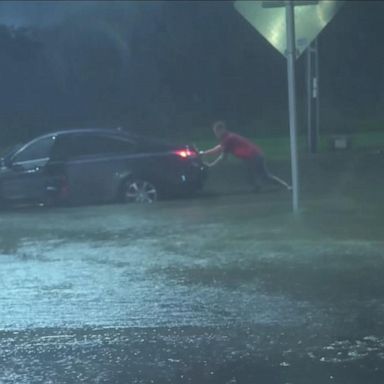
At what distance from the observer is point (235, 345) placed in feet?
23.5

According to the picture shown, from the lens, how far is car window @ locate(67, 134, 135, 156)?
17.7m

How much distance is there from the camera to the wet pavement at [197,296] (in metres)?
6.73

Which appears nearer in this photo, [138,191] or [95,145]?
[138,191]

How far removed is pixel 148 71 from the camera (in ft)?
74.7

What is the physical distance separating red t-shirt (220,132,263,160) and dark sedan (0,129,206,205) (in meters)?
0.57

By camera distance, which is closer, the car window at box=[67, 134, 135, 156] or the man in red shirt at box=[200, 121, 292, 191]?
the car window at box=[67, 134, 135, 156]

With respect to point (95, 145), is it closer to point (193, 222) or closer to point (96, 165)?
point (96, 165)

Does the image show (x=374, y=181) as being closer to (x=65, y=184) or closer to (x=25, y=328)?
(x=65, y=184)

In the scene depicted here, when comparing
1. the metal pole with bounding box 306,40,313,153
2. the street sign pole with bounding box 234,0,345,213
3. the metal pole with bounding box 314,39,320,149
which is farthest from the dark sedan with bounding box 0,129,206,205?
the street sign pole with bounding box 234,0,345,213

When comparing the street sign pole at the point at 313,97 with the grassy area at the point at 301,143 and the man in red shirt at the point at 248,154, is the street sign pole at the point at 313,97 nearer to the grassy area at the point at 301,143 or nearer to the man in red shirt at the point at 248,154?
the grassy area at the point at 301,143

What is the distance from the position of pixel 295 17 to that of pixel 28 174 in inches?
252

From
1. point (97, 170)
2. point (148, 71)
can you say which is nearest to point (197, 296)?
point (97, 170)

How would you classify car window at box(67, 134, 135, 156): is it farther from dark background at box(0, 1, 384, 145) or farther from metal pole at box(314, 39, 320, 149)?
metal pole at box(314, 39, 320, 149)

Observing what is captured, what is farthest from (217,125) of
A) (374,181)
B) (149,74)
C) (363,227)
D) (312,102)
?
(363,227)
